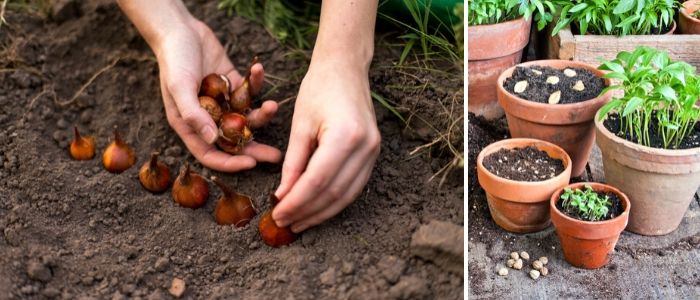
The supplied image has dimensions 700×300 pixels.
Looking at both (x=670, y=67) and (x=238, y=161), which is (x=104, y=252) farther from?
(x=670, y=67)

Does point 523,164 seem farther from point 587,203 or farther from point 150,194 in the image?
point 150,194

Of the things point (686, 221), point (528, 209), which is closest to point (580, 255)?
point (528, 209)

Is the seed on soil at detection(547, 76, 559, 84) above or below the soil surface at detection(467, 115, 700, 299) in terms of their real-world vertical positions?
above

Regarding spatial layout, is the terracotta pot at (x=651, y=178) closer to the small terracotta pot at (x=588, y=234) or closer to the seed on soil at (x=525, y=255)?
the small terracotta pot at (x=588, y=234)

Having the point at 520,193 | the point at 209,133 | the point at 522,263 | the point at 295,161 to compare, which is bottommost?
the point at 522,263

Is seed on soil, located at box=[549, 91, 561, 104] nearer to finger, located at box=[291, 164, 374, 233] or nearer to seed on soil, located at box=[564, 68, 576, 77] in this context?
seed on soil, located at box=[564, 68, 576, 77]

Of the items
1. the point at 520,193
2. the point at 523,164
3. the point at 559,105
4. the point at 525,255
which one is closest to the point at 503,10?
the point at 559,105

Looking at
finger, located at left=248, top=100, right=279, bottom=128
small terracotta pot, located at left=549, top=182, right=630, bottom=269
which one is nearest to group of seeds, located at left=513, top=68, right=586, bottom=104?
small terracotta pot, located at left=549, top=182, right=630, bottom=269

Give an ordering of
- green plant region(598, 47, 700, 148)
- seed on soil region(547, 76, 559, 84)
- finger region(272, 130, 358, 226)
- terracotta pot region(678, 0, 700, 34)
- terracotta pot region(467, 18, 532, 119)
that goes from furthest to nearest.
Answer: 1. terracotta pot region(678, 0, 700, 34)
2. terracotta pot region(467, 18, 532, 119)
3. seed on soil region(547, 76, 559, 84)
4. green plant region(598, 47, 700, 148)
5. finger region(272, 130, 358, 226)
